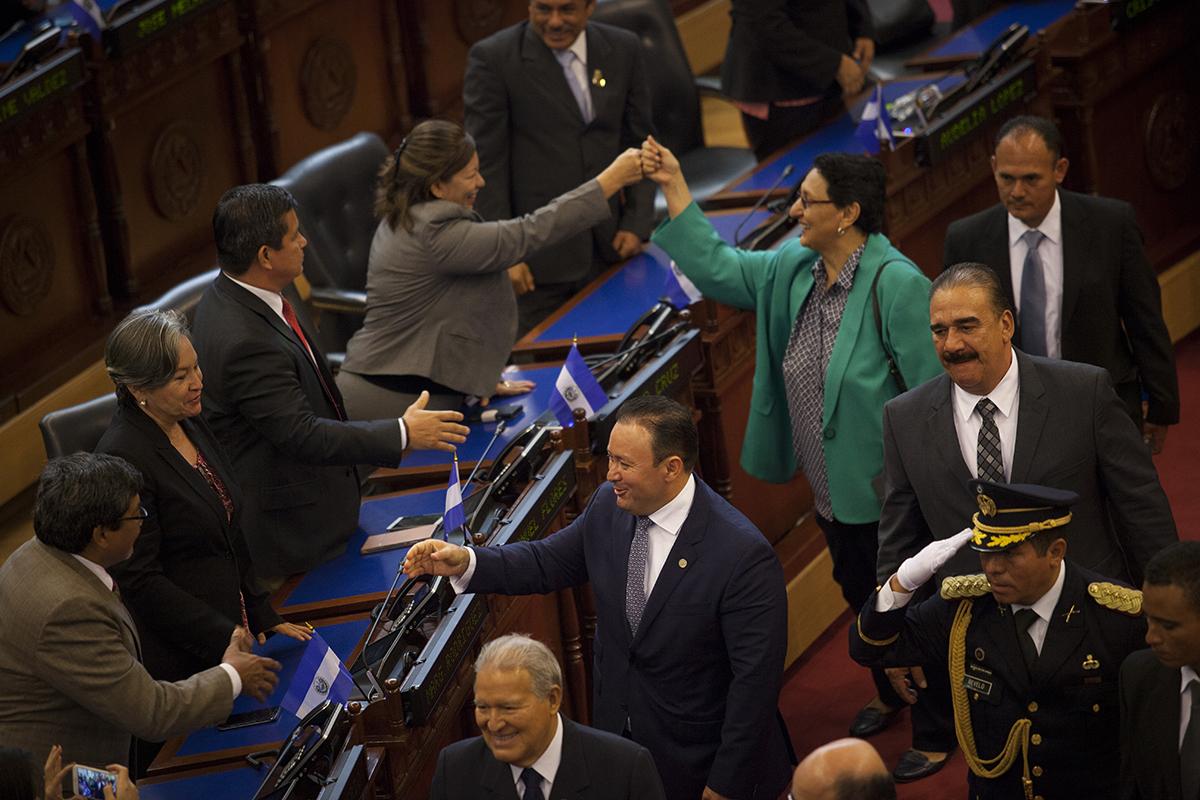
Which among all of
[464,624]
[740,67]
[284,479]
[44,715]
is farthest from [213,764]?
[740,67]

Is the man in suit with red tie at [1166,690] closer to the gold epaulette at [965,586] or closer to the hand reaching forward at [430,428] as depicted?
the gold epaulette at [965,586]

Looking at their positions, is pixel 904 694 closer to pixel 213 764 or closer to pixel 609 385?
pixel 609 385

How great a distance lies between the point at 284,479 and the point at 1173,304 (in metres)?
3.65

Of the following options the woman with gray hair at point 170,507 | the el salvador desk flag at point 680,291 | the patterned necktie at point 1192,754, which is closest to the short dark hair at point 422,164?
the el salvador desk flag at point 680,291

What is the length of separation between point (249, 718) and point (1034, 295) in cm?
211

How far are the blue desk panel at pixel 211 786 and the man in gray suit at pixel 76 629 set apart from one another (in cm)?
10

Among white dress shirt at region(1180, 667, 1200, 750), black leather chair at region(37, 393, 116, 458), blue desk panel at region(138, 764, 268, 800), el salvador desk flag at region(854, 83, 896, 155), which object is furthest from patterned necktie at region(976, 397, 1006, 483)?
el salvador desk flag at region(854, 83, 896, 155)

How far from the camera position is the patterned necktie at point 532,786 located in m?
2.66

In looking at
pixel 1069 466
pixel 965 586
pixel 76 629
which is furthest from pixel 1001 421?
pixel 76 629

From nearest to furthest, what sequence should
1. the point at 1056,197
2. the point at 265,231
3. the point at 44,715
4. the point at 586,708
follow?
the point at 44,715 < the point at 265,231 < the point at 586,708 < the point at 1056,197

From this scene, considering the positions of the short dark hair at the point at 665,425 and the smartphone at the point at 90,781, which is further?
the short dark hair at the point at 665,425

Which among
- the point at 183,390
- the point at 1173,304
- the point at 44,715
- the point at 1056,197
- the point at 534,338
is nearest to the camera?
the point at 44,715

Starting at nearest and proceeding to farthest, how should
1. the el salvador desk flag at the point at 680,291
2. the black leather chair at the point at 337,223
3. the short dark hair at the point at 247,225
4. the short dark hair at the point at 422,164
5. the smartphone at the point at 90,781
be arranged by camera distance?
the smartphone at the point at 90,781
the short dark hair at the point at 247,225
the short dark hair at the point at 422,164
the el salvador desk flag at the point at 680,291
the black leather chair at the point at 337,223

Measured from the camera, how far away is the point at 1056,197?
13.5 feet
